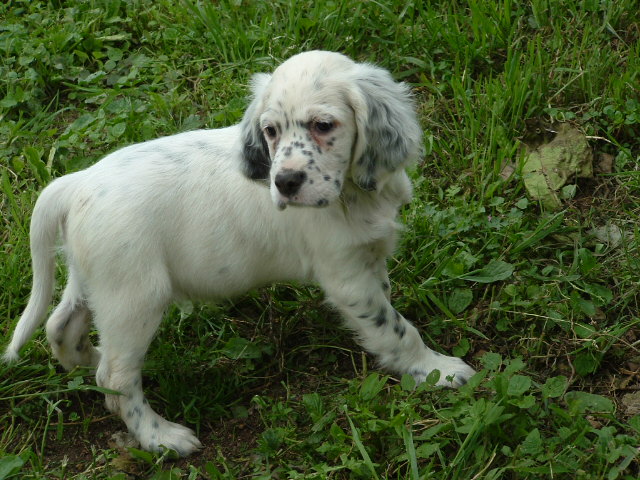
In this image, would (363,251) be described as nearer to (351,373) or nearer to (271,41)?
(351,373)

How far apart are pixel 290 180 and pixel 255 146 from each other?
49 centimetres

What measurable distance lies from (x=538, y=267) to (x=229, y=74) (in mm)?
2777

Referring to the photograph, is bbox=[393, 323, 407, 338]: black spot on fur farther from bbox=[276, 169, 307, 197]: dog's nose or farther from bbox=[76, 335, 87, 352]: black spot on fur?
bbox=[76, 335, 87, 352]: black spot on fur

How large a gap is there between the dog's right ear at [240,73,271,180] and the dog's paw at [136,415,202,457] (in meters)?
1.40

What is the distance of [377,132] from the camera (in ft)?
13.9

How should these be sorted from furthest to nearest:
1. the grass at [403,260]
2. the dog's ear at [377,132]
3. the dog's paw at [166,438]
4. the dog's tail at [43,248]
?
the dog's paw at [166,438], the dog's tail at [43,248], the grass at [403,260], the dog's ear at [377,132]

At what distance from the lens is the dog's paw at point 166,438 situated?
4.69 metres

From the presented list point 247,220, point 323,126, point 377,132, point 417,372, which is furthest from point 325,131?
point 417,372

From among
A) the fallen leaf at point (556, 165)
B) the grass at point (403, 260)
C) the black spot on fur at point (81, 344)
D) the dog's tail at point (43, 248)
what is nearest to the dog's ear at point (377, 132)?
the grass at point (403, 260)

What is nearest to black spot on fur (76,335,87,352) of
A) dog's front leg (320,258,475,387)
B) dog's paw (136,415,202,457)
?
dog's paw (136,415,202,457)

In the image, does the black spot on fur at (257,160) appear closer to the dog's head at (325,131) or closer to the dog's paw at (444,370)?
the dog's head at (325,131)

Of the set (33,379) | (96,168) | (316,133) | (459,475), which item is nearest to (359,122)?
(316,133)

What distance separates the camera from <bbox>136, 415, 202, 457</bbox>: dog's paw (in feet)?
15.4

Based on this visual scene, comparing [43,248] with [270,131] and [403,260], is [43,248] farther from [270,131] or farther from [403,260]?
[403,260]
